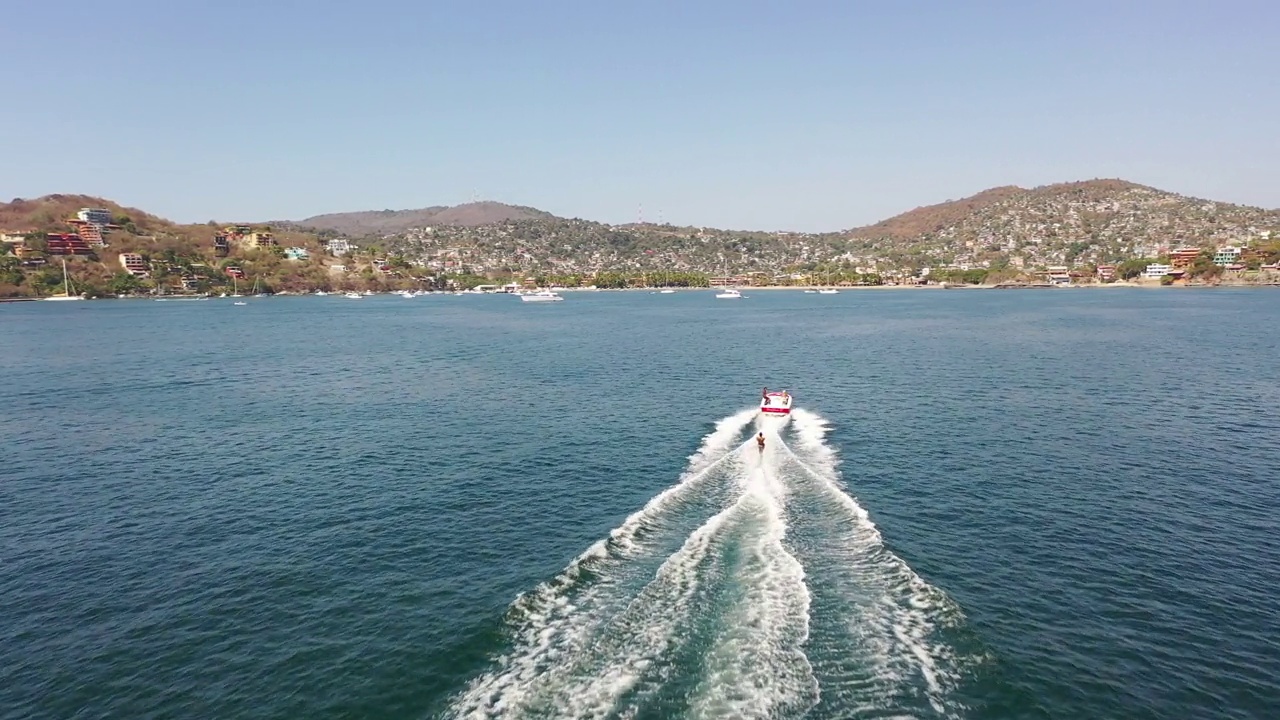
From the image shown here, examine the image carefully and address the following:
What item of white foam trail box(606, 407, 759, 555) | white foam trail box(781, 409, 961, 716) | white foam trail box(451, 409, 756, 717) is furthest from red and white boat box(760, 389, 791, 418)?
white foam trail box(451, 409, 756, 717)

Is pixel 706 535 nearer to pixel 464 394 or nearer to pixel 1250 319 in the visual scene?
pixel 464 394

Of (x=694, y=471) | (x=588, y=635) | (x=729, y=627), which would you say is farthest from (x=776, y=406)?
(x=588, y=635)

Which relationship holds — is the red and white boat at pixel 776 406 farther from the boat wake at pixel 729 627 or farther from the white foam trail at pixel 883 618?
the boat wake at pixel 729 627

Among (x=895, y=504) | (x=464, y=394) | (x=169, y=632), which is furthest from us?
(x=464, y=394)

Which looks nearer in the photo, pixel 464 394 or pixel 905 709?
pixel 905 709

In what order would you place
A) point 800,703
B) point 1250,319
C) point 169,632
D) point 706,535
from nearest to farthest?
point 800,703
point 169,632
point 706,535
point 1250,319

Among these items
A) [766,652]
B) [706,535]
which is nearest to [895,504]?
[706,535]
